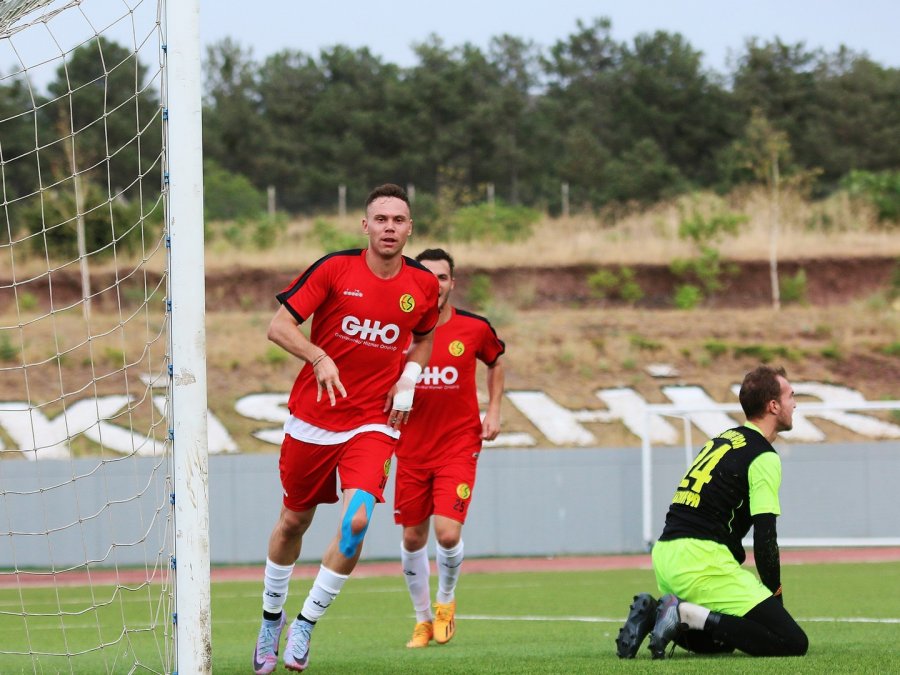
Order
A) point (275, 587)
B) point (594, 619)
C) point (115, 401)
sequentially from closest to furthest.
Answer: point (275, 587)
point (594, 619)
point (115, 401)

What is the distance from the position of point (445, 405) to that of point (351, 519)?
9.11ft

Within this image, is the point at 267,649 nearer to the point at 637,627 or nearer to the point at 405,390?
the point at 405,390

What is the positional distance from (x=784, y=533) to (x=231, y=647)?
43.9ft

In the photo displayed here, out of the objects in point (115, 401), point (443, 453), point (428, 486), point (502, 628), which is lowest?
point (115, 401)

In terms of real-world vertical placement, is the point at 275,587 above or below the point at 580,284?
above

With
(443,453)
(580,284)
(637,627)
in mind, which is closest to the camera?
(637,627)

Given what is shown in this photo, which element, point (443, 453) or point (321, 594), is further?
point (443, 453)

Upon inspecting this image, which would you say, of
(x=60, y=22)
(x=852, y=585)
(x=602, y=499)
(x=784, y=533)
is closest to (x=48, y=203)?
(x=602, y=499)

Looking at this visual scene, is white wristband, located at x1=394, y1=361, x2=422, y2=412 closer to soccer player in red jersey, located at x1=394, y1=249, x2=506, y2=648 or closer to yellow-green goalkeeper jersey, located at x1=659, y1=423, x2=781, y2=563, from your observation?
yellow-green goalkeeper jersey, located at x1=659, y1=423, x2=781, y2=563

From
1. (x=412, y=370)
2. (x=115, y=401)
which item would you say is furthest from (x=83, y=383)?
(x=412, y=370)

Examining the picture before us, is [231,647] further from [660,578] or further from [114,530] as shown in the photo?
[114,530]

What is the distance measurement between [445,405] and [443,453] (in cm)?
34

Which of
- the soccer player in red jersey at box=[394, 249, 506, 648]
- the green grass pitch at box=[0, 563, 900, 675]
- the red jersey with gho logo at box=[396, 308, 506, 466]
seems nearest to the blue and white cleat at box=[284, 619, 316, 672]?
the green grass pitch at box=[0, 563, 900, 675]

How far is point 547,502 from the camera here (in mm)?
19688
